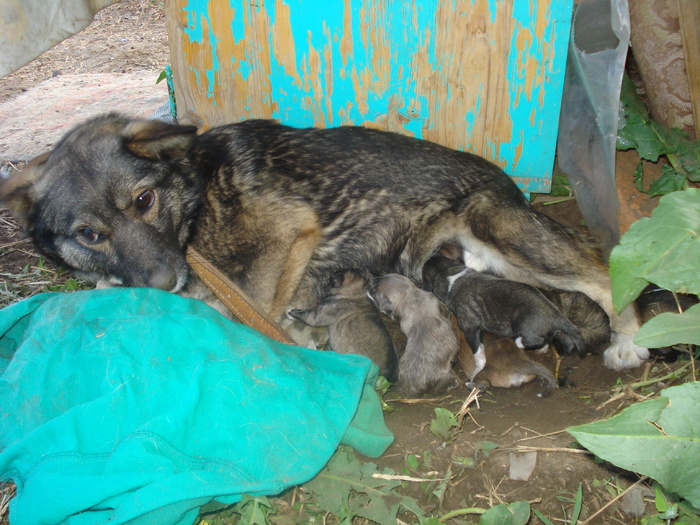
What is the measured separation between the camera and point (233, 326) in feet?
10.3

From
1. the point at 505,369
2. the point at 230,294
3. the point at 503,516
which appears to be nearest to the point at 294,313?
the point at 230,294

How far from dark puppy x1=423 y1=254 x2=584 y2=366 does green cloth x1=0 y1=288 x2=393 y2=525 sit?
2.41ft

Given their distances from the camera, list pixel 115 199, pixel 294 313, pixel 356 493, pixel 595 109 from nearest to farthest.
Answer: pixel 356 493
pixel 115 199
pixel 595 109
pixel 294 313

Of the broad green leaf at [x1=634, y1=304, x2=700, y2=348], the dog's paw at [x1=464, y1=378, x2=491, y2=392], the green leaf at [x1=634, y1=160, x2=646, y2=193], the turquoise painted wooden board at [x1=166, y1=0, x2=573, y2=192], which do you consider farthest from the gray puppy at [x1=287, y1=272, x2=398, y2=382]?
the green leaf at [x1=634, y1=160, x2=646, y2=193]

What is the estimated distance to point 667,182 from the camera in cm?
382

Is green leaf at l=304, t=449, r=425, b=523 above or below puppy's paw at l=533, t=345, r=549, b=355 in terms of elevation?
below

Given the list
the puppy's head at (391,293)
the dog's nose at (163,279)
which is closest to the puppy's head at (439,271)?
the puppy's head at (391,293)

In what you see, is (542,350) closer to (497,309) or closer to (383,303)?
(497,309)

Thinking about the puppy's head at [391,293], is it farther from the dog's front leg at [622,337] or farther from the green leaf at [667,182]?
the green leaf at [667,182]

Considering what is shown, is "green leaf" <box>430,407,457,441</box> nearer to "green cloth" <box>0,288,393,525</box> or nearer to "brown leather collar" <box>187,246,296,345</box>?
"green cloth" <box>0,288,393,525</box>

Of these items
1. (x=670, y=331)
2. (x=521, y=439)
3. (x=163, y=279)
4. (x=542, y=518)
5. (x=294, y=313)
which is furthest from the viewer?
(x=294, y=313)

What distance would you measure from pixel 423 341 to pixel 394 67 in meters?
1.75

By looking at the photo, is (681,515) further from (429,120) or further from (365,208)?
(429,120)

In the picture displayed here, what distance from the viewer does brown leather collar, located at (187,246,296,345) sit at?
3262 mm
